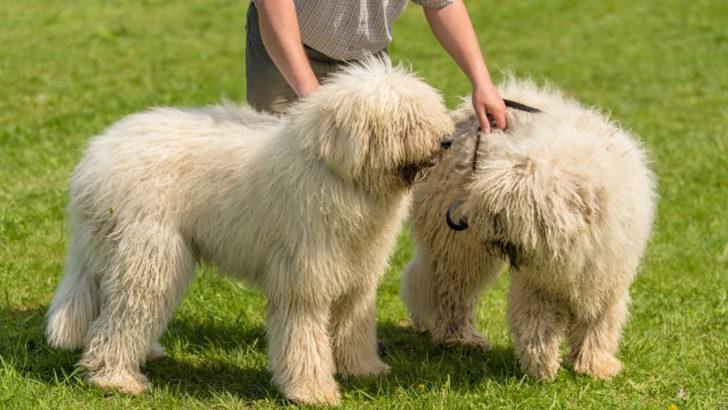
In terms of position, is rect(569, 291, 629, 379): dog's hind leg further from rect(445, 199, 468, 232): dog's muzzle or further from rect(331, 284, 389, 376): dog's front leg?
rect(331, 284, 389, 376): dog's front leg

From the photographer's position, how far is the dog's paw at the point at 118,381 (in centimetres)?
496

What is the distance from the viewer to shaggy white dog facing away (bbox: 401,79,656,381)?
4613mm

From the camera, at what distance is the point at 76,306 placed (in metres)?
4.97

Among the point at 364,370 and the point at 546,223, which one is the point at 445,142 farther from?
the point at 364,370

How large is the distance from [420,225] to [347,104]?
1372mm

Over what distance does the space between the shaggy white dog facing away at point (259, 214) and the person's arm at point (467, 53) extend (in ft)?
2.08

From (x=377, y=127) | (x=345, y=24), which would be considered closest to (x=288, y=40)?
(x=345, y=24)

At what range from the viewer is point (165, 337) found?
18.9 ft

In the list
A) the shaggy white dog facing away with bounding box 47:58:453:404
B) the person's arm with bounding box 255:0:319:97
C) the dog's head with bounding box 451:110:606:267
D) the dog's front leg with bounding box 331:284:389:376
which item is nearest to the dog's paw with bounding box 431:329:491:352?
the dog's front leg with bounding box 331:284:389:376

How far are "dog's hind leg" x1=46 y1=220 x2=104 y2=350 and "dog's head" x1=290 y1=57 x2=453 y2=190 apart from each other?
1.23 metres

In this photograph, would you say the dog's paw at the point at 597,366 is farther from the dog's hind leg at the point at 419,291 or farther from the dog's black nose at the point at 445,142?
the dog's black nose at the point at 445,142

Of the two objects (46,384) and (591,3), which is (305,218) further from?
(591,3)

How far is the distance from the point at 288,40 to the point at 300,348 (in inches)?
56.1

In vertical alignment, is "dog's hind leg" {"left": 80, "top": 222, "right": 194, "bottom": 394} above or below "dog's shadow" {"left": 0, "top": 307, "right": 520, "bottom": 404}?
above
